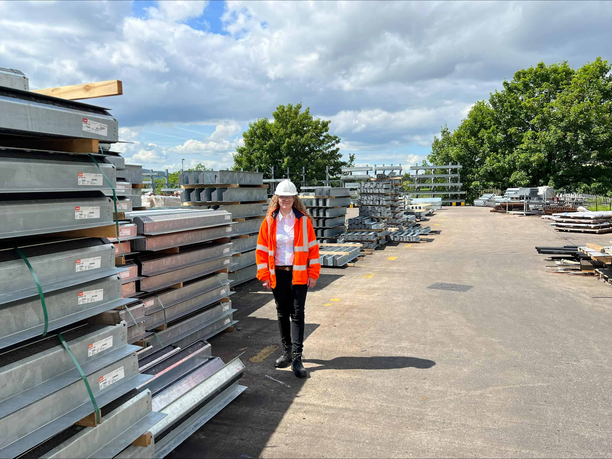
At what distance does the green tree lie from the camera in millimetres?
43531

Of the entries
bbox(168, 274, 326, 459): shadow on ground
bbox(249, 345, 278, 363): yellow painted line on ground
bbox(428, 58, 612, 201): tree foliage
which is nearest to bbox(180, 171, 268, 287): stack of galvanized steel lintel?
bbox(168, 274, 326, 459): shadow on ground

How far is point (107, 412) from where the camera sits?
9.87 ft

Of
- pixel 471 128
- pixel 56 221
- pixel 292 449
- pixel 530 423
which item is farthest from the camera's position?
pixel 471 128

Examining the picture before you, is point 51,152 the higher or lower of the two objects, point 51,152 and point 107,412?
the higher

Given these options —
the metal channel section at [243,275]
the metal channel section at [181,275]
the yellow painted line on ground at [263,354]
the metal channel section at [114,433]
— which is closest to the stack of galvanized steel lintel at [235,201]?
the metal channel section at [243,275]

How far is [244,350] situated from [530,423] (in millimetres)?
3408

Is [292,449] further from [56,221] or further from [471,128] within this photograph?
[471,128]

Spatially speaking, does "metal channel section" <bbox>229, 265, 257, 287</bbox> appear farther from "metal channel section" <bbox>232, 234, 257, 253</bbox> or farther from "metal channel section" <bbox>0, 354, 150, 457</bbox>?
"metal channel section" <bbox>0, 354, 150, 457</bbox>

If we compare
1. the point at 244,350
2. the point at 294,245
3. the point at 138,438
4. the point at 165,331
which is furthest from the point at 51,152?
the point at 244,350

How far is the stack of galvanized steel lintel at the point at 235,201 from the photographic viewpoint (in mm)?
9172

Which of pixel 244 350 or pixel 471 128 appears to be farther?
pixel 471 128

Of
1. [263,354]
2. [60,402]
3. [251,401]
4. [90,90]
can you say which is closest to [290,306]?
[263,354]

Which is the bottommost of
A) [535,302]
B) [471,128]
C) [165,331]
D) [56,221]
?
[535,302]

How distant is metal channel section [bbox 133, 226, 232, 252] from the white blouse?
153cm
